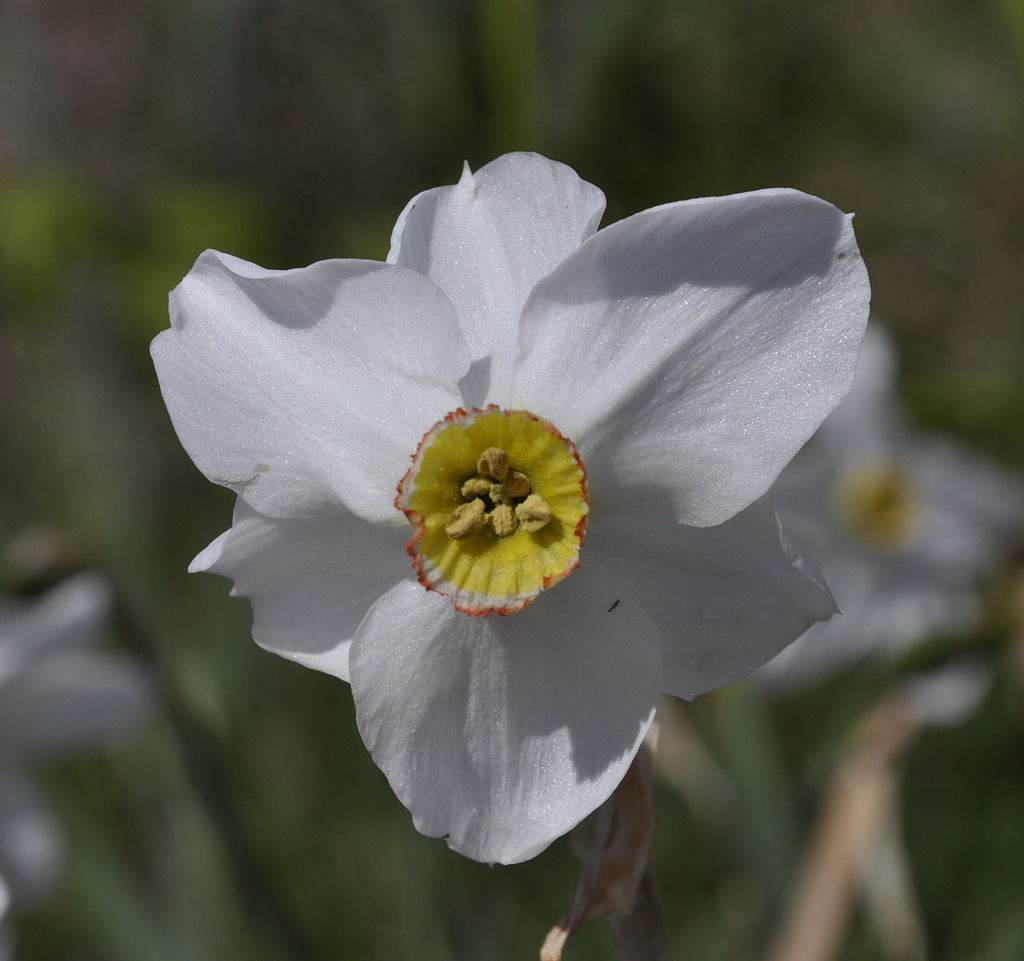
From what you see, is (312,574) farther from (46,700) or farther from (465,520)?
(46,700)

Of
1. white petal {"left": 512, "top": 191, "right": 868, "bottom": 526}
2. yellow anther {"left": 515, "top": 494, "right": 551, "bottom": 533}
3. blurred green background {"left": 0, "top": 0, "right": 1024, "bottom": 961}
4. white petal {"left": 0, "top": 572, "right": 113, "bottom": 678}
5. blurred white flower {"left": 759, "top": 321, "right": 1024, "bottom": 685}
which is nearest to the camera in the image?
white petal {"left": 512, "top": 191, "right": 868, "bottom": 526}

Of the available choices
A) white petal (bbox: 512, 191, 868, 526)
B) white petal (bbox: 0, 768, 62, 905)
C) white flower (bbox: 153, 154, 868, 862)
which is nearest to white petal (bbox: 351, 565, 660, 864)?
white flower (bbox: 153, 154, 868, 862)

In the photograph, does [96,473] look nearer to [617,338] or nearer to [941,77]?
[617,338]

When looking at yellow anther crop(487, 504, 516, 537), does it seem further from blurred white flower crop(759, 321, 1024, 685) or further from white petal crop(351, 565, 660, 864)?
blurred white flower crop(759, 321, 1024, 685)

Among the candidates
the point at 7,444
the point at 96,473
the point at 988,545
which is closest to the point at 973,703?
the point at 988,545

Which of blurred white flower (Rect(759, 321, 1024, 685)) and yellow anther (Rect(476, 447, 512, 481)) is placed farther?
blurred white flower (Rect(759, 321, 1024, 685))

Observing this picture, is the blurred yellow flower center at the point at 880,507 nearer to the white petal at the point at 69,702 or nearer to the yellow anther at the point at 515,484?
the white petal at the point at 69,702
